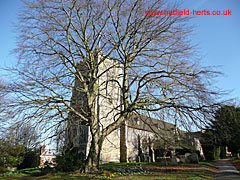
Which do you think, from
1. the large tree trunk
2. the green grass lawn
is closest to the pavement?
the green grass lawn

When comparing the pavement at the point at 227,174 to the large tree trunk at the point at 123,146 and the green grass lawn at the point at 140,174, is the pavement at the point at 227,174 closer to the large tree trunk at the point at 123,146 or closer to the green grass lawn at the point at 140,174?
the green grass lawn at the point at 140,174

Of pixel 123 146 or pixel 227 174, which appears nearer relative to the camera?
pixel 227 174

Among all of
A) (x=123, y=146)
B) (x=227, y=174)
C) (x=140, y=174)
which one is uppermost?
(x=123, y=146)

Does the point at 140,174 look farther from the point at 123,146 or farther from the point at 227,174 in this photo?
the point at 123,146

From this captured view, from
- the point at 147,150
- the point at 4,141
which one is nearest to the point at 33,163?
the point at 4,141

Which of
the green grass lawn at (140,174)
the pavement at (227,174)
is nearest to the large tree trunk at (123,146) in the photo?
the green grass lawn at (140,174)

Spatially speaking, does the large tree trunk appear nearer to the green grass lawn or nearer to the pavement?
the green grass lawn

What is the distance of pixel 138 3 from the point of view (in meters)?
9.36

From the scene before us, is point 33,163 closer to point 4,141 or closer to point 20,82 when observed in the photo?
point 4,141

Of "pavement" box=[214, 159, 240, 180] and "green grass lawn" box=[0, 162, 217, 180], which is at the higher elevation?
"green grass lawn" box=[0, 162, 217, 180]

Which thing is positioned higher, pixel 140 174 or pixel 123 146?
pixel 123 146

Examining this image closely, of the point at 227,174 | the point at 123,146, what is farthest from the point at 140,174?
the point at 123,146

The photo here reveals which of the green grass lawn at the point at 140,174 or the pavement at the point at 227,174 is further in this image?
the pavement at the point at 227,174

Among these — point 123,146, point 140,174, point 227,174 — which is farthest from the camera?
point 123,146
